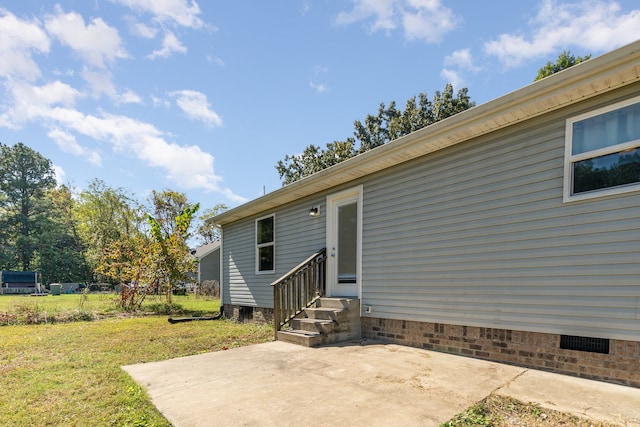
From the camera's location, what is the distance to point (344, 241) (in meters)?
6.67

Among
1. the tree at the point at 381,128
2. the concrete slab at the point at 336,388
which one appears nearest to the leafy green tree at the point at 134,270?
the concrete slab at the point at 336,388

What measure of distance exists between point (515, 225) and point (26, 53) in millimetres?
11671

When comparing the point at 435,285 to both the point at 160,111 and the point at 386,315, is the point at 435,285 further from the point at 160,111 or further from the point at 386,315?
the point at 160,111

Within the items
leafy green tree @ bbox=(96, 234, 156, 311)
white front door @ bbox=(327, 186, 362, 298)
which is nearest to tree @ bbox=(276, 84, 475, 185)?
leafy green tree @ bbox=(96, 234, 156, 311)

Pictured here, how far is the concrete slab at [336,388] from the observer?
269 cm

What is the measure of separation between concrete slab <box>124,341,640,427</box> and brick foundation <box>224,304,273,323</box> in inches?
150

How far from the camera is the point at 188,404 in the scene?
3068mm

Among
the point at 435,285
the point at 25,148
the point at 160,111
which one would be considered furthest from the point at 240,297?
the point at 25,148

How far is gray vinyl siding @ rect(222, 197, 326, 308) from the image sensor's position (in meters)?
7.48

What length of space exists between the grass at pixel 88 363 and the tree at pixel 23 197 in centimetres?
3546

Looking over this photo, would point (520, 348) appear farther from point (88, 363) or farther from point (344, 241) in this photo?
point (88, 363)

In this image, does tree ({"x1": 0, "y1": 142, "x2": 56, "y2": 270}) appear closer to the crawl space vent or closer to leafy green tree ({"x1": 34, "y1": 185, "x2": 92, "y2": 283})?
leafy green tree ({"x1": 34, "y1": 185, "x2": 92, "y2": 283})

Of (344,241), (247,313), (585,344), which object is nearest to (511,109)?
(585,344)

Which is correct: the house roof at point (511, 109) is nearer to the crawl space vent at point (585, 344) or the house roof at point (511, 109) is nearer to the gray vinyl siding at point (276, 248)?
the gray vinyl siding at point (276, 248)
